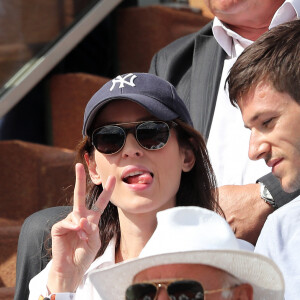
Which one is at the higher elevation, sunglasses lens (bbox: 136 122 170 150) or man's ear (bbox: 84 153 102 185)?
sunglasses lens (bbox: 136 122 170 150)

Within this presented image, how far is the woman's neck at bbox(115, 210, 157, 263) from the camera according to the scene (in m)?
2.74

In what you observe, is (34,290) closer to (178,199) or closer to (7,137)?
(178,199)

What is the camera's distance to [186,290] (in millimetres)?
1972

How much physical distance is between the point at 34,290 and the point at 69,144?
2446 mm

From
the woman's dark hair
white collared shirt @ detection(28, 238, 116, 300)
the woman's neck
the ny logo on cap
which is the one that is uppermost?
the ny logo on cap

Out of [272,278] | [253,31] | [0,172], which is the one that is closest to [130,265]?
[272,278]

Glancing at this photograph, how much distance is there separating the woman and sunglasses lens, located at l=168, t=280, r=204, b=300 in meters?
0.58

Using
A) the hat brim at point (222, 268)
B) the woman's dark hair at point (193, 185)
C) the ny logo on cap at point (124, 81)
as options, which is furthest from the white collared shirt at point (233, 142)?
the hat brim at point (222, 268)

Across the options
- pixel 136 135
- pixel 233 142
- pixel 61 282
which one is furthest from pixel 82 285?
pixel 233 142

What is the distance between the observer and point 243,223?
3.06 metres

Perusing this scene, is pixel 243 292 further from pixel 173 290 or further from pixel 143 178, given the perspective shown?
pixel 143 178

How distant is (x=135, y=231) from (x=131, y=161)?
0.77 feet

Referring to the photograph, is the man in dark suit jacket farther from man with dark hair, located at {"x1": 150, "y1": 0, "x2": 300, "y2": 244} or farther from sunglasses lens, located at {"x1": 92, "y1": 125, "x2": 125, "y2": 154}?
sunglasses lens, located at {"x1": 92, "y1": 125, "x2": 125, "y2": 154}

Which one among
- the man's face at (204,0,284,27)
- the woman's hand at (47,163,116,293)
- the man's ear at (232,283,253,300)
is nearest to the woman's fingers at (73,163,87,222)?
the woman's hand at (47,163,116,293)
